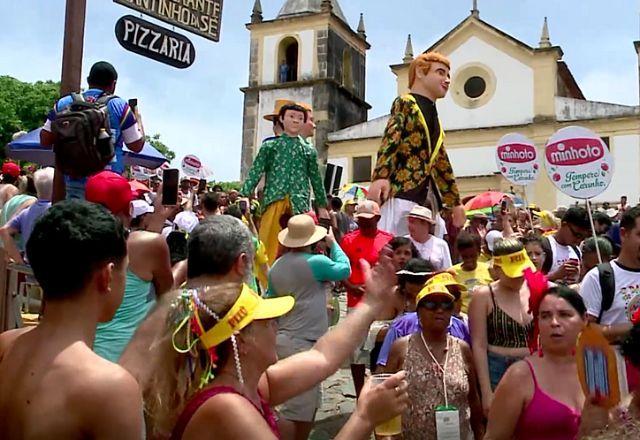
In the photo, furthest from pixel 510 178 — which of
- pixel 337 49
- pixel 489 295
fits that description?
pixel 337 49

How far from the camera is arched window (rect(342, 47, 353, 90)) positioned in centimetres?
3666

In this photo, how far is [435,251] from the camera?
6.77 meters

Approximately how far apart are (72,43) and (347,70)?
33.6 meters

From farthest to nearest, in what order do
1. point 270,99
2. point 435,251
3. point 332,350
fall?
1. point 270,99
2. point 435,251
3. point 332,350

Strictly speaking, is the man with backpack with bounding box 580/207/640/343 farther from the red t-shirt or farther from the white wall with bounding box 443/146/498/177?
the white wall with bounding box 443/146/498/177

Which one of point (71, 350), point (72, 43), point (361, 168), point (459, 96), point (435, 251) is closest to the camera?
point (71, 350)

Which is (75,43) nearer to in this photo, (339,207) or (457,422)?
(457,422)

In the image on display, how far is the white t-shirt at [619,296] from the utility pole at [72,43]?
328cm

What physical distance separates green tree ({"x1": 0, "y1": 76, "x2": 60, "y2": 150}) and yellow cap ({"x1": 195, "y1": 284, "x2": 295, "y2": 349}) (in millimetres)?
40931

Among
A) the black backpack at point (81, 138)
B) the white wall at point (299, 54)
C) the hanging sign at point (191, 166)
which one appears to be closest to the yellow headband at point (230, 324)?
the black backpack at point (81, 138)

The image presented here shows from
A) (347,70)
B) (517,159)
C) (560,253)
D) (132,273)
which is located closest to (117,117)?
(132,273)

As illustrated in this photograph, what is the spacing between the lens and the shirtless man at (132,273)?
3.88 m

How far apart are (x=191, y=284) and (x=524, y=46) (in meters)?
31.5

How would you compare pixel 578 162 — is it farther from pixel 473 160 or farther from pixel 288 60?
pixel 288 60
